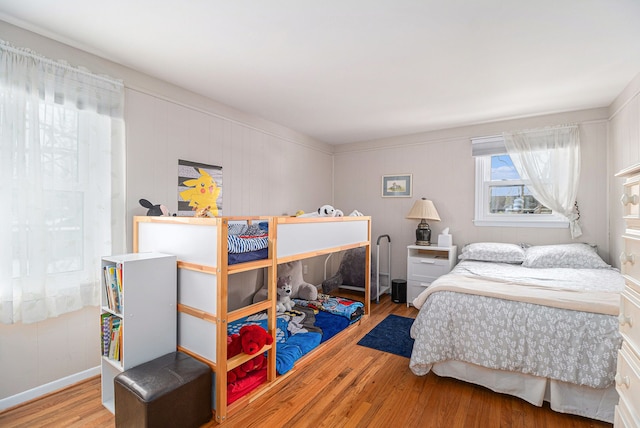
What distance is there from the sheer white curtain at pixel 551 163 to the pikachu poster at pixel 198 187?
335 centimetres

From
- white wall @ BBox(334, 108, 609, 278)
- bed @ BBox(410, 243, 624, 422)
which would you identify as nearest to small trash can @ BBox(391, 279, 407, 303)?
white wall @ BBox(334, 108, 609, 278)

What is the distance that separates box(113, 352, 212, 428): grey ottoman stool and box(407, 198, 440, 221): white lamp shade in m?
3.01

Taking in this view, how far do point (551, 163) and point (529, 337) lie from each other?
7.94 feet

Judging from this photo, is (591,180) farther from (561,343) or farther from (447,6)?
(447,6)

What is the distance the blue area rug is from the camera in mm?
2734

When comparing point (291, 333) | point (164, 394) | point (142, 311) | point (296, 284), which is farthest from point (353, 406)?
point (296, 284)

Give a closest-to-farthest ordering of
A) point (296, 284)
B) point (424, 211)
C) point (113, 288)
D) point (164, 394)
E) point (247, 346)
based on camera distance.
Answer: point (164, 394)
point (113, 288)
point (247, 346)
point (296, 284)
point (424, 211)

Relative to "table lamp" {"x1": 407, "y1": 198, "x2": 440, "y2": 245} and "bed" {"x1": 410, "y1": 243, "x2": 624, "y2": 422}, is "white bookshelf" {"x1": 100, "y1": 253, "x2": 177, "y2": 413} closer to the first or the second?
"bed" {"x1": 410, "y1": 243, "x2": 624, "y2": 422}

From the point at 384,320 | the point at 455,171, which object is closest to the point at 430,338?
the point at 384,320

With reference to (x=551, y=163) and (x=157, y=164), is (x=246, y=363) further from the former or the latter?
(x=551, y=163)

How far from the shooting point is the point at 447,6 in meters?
1.67

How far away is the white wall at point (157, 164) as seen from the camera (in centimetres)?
196

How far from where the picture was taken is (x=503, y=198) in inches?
151

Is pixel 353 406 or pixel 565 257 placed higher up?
pixel 565 257
